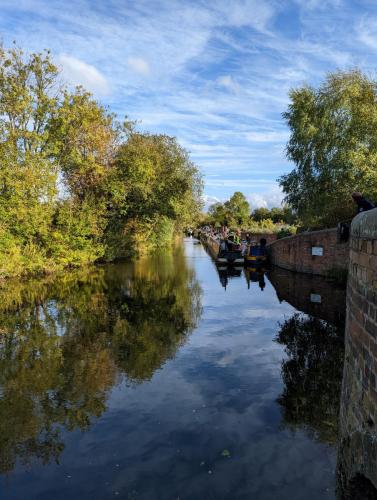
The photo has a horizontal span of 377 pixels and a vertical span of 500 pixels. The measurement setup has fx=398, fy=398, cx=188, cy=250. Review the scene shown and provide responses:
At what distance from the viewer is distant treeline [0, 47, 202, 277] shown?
22.4m

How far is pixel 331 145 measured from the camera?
26859 mm

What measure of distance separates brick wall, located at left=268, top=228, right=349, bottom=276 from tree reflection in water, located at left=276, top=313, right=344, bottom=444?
285 inches

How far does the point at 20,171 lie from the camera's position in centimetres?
2183

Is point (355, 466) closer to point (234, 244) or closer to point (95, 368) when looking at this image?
point (95, 368)

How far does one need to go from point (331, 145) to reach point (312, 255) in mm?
9477

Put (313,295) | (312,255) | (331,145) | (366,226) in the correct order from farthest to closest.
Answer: (331,145)
(312,255)
(313,295)
(366,226)

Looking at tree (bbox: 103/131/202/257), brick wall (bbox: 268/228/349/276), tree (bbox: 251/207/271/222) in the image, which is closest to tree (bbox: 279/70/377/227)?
brick wall (bbox: 268/228/349/276)

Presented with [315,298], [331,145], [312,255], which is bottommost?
[315,298]

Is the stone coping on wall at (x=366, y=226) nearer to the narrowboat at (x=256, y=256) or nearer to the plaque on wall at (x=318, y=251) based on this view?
the plaque on wall at (x=318, y=251)

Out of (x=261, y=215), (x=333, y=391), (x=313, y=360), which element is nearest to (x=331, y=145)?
(x=313, y=360)

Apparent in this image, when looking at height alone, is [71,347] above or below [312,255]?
below

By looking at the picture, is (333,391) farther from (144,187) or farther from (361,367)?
(144,187)

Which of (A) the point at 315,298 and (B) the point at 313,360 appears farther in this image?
(A) the point at 315,298

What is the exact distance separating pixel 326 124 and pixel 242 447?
84.3ft
